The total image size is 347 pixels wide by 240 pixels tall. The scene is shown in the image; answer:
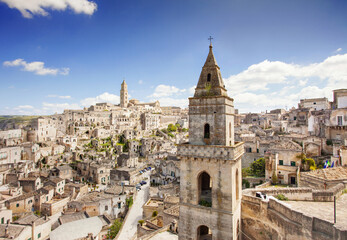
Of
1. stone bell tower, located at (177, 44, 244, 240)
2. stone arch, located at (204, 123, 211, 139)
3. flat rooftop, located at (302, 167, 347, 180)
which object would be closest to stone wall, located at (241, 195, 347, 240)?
stone bell tower, located at (177, 44, 244, 240)

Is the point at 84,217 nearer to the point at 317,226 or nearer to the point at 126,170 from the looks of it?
the point at 126,170

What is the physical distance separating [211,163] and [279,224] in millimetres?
5388

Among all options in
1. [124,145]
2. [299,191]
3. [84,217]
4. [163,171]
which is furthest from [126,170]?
[299,191]

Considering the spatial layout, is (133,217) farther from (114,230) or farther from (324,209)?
(324,209)

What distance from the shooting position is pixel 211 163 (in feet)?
38.3

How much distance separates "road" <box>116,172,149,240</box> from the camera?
25850 mm

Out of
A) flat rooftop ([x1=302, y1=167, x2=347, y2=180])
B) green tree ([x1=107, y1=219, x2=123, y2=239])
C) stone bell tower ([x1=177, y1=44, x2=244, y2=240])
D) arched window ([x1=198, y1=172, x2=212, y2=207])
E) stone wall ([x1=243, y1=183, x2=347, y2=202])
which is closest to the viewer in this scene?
stone bell tower ([x1=177, y1=44, x2=244, y2=240])

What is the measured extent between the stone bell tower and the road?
54.1ft

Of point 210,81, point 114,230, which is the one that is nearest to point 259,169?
point 114,230

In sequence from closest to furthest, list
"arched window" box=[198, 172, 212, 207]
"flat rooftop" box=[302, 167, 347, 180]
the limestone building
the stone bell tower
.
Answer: the stone bell tower
"arched window" box=[198, 172, 212, 207]
"flat rooftop" box=[302, 167, 347, 180]
the limestone building

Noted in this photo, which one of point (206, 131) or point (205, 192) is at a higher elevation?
point (206, 131)

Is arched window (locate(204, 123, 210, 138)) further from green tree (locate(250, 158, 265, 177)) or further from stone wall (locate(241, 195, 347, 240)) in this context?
green tree (locate(250, 158, 265, 177))

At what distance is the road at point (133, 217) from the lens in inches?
1018

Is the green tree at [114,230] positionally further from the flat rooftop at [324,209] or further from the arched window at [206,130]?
the flat rooftop at [324,209]
